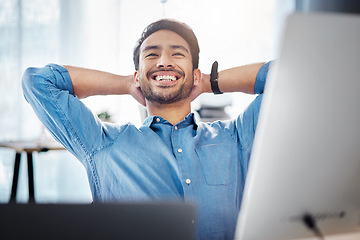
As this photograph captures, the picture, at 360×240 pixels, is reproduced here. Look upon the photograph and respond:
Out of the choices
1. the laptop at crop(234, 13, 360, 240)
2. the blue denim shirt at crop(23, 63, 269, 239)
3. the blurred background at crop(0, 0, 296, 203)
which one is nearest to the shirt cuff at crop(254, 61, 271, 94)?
the blue denim shirt at crop(23, 63, 269, 239)

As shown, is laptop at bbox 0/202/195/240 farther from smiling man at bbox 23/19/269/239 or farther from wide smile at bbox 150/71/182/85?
wide smile at bbox 150/71/182/85

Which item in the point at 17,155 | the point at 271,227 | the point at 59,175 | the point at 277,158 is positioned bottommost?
the point at 59,175

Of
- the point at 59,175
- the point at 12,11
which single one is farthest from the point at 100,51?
the point at 59,175

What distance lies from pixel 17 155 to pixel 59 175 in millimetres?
564

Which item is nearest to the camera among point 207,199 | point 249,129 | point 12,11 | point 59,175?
point 207,199

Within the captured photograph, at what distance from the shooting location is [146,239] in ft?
1.39

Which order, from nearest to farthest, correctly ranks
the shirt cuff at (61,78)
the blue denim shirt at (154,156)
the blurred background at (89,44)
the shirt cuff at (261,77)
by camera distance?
the blue denim shirt at (154,156)
the shirt cuff at (61,78)
the shirt cuff at (261,77)
the blurred background at (89,44)

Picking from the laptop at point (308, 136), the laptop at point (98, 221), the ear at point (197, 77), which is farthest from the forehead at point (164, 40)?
the laptop at point (98, 221)

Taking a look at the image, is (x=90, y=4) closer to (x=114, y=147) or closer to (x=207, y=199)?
(x=114, y=147)

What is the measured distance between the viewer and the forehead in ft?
4.33

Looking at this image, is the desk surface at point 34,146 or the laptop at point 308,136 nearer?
the laptop at point 308,136

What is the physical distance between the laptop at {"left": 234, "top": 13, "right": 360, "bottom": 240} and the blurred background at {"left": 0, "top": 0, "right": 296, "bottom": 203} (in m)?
1.82

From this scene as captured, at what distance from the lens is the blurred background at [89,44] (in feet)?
8.39

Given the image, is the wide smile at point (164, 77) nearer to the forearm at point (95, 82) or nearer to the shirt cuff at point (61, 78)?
the forearm at point (95, 82)
